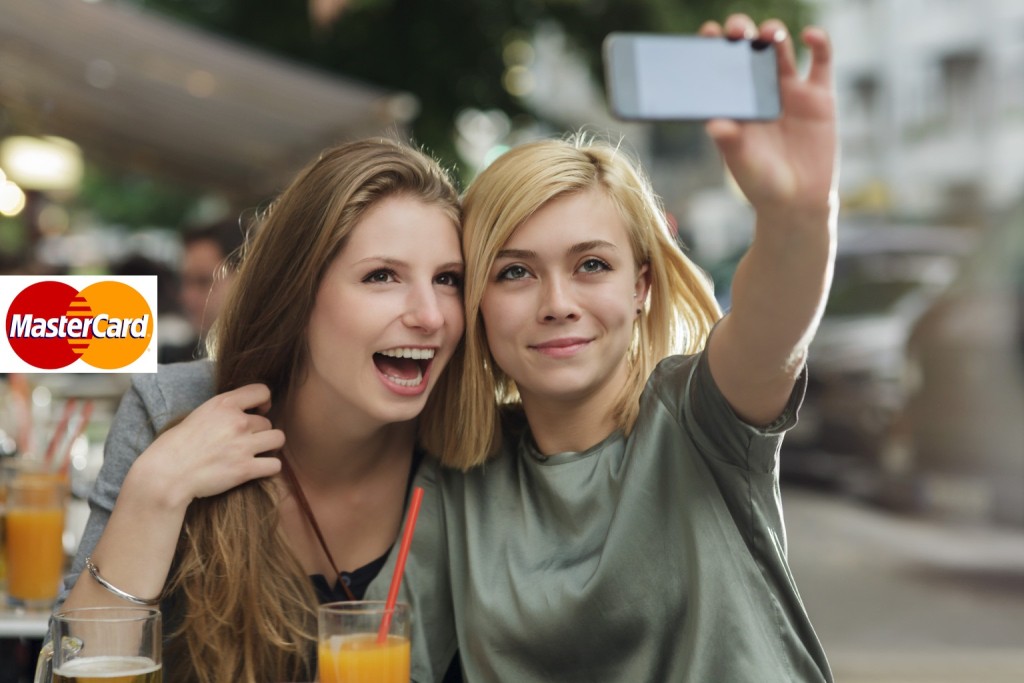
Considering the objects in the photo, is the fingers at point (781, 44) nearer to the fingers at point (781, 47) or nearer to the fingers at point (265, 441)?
the fingers at point (781, 47)

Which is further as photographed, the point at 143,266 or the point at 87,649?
the point at 143,266

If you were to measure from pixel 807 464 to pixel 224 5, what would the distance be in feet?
21.7

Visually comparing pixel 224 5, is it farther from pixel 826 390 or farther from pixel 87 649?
pixel 87 649

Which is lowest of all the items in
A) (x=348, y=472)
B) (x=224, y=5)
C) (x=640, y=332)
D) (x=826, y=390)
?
(x=826, y=390)

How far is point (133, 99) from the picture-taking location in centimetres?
962

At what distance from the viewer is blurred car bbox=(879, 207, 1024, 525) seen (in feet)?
23.9

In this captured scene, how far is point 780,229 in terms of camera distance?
5.54 ft

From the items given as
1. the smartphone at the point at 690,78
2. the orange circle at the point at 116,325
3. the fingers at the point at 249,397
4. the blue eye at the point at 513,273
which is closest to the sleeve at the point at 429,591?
the fingers at the point at 249,397

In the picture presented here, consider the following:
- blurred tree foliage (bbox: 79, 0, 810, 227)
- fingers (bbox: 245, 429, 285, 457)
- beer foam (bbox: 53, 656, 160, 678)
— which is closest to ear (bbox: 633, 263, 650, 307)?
fingers (bbox: 245, 429, 285, 457)

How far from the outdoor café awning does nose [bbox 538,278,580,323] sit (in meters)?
4.10

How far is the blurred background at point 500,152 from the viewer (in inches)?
245

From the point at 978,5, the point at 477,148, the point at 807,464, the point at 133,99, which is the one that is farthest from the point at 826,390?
the point at 978,5

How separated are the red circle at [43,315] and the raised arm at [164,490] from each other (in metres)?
0.25

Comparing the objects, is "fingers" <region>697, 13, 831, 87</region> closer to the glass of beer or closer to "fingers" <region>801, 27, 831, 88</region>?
"fingers" <region>801, 27, 831, 88</region>
